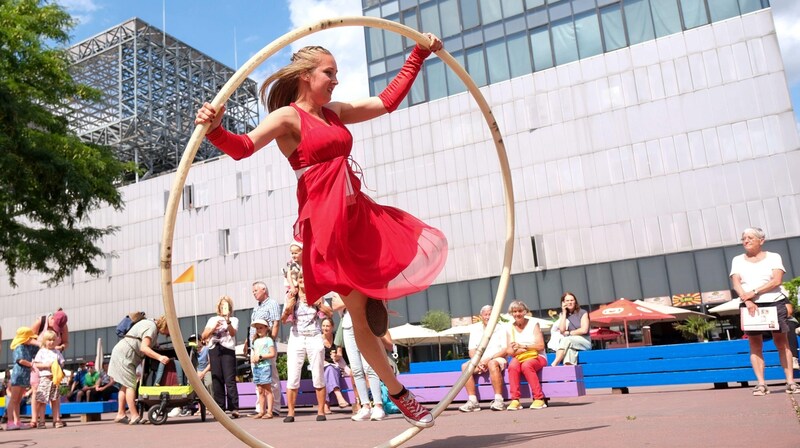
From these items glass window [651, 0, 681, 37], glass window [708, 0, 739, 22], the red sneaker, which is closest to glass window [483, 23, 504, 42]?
glass window [651, 0, 681, 37]

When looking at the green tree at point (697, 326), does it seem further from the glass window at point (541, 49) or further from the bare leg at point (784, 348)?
the bare leg at point (784, 348)

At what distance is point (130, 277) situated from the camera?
52375 millimetres

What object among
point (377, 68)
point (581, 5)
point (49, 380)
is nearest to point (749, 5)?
point (581, 5)

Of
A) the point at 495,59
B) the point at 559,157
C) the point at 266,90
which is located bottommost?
the point at 266,90

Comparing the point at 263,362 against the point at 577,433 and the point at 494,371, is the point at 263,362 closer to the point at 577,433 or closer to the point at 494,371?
the point at 494,371

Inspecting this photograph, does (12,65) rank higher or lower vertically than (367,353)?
higher

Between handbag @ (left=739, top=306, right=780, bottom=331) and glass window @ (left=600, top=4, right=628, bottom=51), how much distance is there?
34.3 m

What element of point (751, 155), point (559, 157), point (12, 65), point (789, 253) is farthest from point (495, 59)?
point (12, 65)

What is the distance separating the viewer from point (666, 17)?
3759cm

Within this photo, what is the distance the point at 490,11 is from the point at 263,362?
37.4 metres

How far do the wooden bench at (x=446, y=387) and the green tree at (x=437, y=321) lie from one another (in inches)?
1061

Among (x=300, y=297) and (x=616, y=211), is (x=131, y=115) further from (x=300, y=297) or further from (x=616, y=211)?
(x=300, y=297)

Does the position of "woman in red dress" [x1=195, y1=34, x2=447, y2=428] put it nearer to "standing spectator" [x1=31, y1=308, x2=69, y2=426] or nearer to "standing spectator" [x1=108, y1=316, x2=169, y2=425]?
"standing spectator" [x1=108, y1=316, x2=169, y2=425]

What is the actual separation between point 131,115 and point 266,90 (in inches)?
2246
